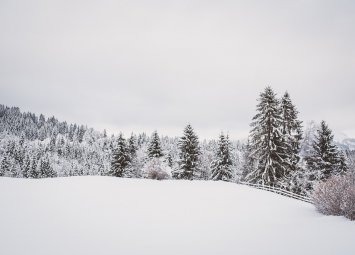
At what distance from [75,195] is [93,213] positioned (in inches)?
209

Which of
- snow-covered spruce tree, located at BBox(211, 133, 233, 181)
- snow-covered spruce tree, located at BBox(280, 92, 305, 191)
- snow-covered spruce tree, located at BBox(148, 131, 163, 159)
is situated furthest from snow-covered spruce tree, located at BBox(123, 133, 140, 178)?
snow-covered spruce tree, located at BBox(280, 92, 305, 191)

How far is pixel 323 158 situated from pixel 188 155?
20585 millimetres

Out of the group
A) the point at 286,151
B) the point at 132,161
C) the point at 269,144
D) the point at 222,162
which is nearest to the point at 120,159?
the point at 132,161

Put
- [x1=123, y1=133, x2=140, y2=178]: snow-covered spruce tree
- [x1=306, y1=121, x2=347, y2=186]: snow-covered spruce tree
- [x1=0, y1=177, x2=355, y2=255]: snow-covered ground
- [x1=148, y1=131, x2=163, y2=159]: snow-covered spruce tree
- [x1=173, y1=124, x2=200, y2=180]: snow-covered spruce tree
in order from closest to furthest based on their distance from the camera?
1. [x1=0, y1=177, x2=355, y2=255]: snow-covered ground
2. [x1=306, y1=121, x2=347, y2=186]: snow-covered spruce tree
3. [x1=173, y1=124, x2=200, y2=180]: snow-covered spruce tree
4. [x1=148, y1=131, x2=163, y2=159]: snow-covered spruce tree
5. [x1=123, y1=133, x2=140, y2=178]: snow-covered spruce tree

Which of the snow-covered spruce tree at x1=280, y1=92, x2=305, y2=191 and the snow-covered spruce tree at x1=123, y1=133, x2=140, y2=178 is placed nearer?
the snow-covered spruce tree at x1=280, y1=92, x2=305, y2=191

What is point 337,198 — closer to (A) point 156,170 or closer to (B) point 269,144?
(B) point 269,144

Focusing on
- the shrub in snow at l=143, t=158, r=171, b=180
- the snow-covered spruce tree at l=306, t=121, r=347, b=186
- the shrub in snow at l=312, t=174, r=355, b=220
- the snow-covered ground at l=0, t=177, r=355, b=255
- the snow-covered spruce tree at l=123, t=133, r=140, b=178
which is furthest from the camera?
the snow-covered spruce tree at l=123, t=133, r=140, b=178

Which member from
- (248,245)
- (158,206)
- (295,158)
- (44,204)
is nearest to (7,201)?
(44,204)

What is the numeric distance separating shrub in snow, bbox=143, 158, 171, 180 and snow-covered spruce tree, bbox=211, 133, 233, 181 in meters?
8.85

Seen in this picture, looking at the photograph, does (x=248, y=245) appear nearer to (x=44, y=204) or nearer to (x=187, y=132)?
(x=44, y=204)

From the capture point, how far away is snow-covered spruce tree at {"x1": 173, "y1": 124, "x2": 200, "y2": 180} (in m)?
44.4

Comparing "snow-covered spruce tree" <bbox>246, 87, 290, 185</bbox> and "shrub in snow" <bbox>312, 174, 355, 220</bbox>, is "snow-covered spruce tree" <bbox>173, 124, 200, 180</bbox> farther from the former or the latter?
"shrub in snow" <bbox>312, 174, 355, 220</bbox>

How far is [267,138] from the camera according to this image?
32875 mm

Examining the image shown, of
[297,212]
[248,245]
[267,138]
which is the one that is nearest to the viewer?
[248,245]
